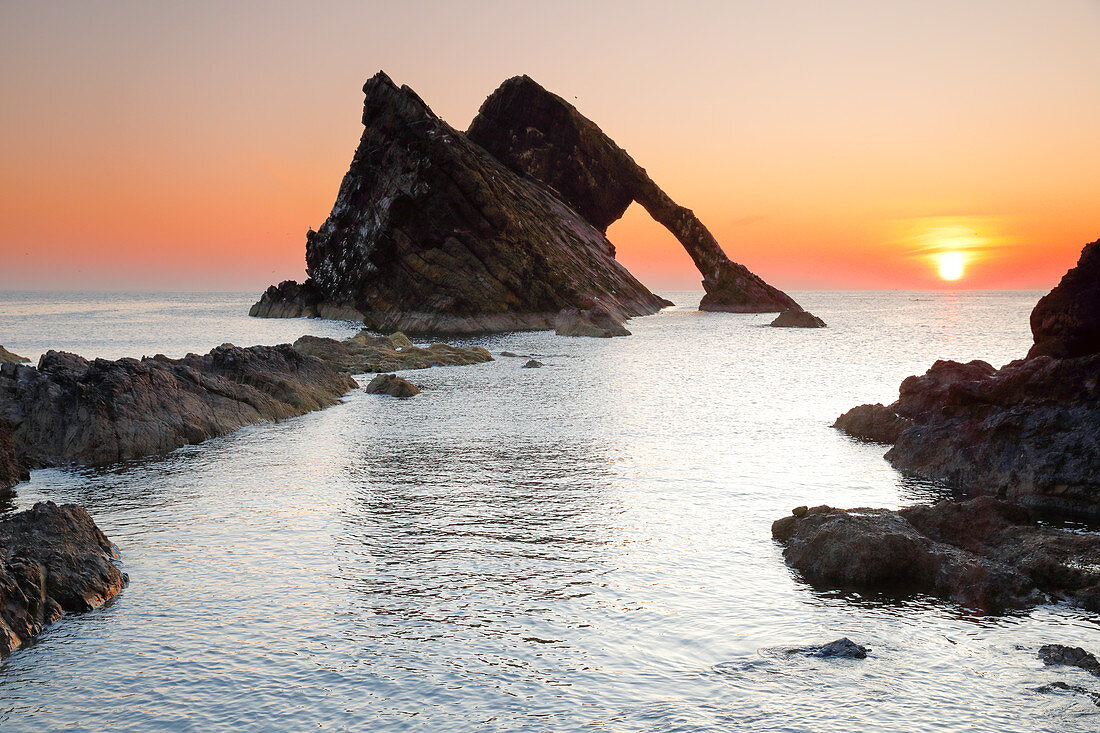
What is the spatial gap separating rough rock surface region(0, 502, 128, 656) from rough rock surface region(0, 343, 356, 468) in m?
8.27

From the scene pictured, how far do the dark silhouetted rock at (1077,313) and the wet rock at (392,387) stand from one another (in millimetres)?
21155

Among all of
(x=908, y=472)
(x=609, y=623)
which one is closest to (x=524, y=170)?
(x=908, y=472)

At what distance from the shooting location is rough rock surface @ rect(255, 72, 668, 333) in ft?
280

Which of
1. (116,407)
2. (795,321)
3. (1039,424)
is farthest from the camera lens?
(795,321)

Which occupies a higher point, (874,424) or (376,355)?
(376,355)

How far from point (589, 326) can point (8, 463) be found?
5871cm

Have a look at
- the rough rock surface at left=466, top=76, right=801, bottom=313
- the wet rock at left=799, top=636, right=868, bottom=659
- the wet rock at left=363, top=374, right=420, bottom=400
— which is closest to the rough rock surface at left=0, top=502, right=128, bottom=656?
the wet rock at left=799, top=636, right=868, bottom=659

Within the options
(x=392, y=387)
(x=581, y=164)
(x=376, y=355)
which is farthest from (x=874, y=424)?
(x=581, y=164)

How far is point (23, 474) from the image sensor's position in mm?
16891

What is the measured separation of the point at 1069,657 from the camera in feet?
27.1

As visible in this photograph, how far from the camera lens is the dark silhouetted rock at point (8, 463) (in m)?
16.2

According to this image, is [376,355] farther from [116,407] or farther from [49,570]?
[49,570]

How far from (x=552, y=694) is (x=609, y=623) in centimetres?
178

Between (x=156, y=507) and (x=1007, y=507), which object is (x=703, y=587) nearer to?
(x=1007, y=507)
